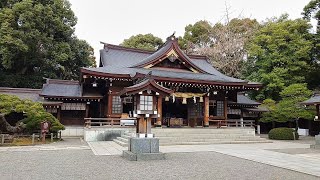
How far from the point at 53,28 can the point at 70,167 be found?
27943mm

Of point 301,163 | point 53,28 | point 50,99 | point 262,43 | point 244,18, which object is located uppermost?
point 244,18

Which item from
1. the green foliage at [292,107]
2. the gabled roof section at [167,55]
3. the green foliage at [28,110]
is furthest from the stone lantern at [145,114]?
the green foliage at [292,107]

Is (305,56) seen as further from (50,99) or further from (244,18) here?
(50,99)

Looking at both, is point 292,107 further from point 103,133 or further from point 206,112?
point 103,133

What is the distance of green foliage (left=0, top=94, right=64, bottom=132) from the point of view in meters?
16.8

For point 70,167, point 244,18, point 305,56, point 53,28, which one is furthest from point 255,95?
point 70,167

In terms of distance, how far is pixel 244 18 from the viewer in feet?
142

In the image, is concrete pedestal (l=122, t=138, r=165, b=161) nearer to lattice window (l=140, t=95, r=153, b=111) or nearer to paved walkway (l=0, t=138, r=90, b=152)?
lattice window (l=140, t=95, r=153, b=111)

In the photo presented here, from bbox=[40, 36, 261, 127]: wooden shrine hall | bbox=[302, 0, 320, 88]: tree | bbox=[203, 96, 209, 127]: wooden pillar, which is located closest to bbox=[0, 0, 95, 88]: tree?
bbox=[40, 36, 261, 127]: wooden shrine hall

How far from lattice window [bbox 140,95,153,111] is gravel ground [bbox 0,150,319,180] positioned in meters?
2.43

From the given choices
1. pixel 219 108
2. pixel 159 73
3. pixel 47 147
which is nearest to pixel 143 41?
pixel 159 73

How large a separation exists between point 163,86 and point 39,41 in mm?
18598

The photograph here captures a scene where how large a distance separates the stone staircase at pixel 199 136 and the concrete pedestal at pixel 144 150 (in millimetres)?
4950

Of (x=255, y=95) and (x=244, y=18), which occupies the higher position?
(x=244, y=18)
